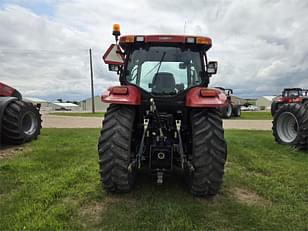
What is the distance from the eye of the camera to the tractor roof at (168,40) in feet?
13.8

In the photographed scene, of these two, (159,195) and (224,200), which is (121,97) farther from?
(224,200)

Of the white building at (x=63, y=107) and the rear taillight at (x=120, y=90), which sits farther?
the white building at (x=63, y=107)

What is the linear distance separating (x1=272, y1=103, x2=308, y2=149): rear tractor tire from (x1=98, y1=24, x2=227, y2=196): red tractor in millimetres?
4233

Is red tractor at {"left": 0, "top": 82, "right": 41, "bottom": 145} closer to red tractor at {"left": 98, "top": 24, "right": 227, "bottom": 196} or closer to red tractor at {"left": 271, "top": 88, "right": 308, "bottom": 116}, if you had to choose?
red tractor at {"left": 98, "top": 24, "right": 227, "bottom": 196}

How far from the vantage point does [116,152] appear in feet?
12.4

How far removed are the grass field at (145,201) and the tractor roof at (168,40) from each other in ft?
6.61

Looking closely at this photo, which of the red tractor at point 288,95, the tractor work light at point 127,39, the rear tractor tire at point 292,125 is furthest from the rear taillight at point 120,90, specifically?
the red tractor at point 288,95

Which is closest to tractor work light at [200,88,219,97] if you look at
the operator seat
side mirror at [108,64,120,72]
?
the operator seat

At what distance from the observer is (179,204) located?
12.3 feet

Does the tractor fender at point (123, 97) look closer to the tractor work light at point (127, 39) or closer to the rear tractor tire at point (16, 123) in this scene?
the tractor work light at point (127, 39)

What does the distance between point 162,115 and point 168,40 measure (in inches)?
40.6

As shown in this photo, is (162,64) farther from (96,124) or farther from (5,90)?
(96,124)

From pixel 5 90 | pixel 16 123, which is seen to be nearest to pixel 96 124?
pixel 5 90

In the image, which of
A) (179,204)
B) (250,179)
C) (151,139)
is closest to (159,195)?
(179,204)
